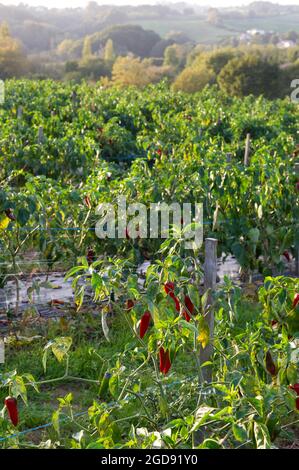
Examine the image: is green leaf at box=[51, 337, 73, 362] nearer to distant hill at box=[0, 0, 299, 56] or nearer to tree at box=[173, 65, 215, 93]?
tree at box=[173, 65, 215, 93]

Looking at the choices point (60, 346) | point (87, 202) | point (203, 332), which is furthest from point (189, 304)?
point (87, 202)

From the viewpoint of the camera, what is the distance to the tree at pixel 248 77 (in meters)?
26.0

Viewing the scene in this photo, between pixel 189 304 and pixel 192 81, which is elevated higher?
pixel 189 304

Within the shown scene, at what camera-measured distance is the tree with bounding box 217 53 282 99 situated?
25984 mm

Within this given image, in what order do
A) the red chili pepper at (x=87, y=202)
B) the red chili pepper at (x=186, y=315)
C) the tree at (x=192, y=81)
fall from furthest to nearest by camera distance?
the tree at (x=192, y=81), the red chili pepper at (x=87, y=202), the red chili pepper at (x=186, y=315)

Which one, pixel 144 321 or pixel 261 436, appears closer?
Result: pixel 261 436

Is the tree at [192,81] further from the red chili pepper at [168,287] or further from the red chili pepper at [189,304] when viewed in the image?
the red chili pepper at [168,287]

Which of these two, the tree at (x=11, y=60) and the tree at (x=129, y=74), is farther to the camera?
the tree at (x=11, y=60)

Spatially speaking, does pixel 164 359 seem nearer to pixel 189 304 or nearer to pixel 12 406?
pixel 189 304

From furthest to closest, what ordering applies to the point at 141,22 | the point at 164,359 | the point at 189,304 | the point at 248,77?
the point at 141,22 < the point at 248,77 < the point at 189,304 < the point at 164,359

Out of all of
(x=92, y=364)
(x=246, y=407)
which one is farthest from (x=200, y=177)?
(x=246, y=407)

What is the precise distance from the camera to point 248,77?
25.9 meters

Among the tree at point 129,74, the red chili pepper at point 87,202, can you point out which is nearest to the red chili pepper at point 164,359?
the red chili pepper at point 87,202

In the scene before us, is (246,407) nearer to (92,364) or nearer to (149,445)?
(149,445)
